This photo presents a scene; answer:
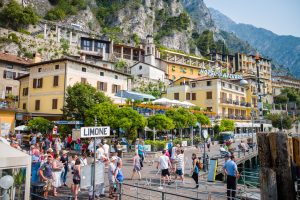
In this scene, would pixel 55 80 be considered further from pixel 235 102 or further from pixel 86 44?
pixel 235 102

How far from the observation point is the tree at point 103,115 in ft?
72.9

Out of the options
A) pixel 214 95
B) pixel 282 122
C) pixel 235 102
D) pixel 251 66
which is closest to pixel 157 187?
pixel 214 95

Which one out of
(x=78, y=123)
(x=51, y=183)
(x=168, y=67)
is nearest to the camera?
(x=51, y=183)

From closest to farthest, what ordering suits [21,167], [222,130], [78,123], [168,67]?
[21,167] → [78,123] → [222,130] → [168,67]

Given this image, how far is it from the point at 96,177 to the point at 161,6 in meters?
106

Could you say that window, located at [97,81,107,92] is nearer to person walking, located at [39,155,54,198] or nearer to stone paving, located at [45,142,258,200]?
stone paving, located at [45,142,258,200]

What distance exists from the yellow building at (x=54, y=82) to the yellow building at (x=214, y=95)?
17447 mm

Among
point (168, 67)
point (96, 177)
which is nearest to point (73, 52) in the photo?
point (168, 67)

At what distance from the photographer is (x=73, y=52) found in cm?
5559

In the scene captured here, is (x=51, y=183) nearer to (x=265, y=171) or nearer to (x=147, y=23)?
(x=265, y=171)

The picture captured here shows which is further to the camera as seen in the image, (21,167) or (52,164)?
(52,164)

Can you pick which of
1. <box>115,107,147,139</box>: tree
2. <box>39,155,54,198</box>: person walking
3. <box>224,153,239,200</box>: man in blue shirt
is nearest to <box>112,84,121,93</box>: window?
<box>115,107,147,139</box>: tree

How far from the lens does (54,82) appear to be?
33.5 metres

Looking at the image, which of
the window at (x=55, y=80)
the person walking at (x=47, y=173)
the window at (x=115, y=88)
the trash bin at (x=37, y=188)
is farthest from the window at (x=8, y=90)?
the trash bin at (x=37, y=188)
